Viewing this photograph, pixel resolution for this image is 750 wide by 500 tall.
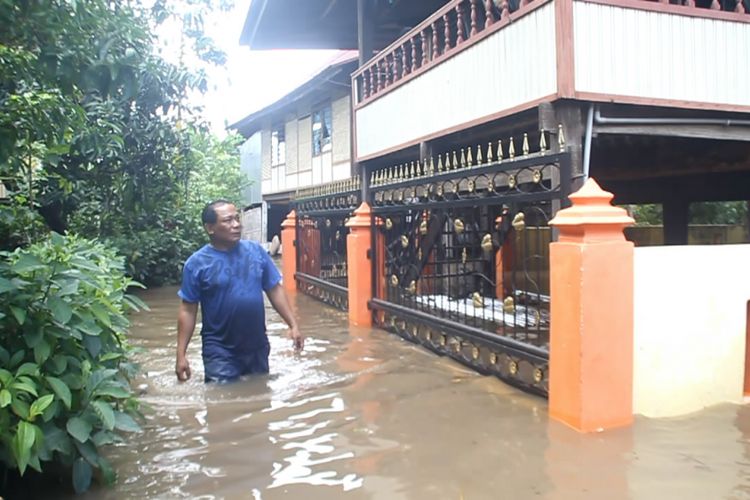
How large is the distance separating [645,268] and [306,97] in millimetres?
15525

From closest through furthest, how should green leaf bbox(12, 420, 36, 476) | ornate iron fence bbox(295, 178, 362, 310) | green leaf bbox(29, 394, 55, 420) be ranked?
green leaf bbox(12, 420, 36, 476) < green leaf bbox(29, 394, 55, 420) < ornate iron fence bbox(295, 178, 362, 310)

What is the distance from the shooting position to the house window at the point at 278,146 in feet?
70.6

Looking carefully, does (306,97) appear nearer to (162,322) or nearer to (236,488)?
(162,322)

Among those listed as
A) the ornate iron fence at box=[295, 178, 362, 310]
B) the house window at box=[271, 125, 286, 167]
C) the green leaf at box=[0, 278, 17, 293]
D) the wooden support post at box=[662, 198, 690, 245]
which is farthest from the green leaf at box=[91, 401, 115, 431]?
the house window at box=[271, 125, 286, 167]

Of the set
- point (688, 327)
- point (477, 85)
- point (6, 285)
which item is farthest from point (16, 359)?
point (477, 85)

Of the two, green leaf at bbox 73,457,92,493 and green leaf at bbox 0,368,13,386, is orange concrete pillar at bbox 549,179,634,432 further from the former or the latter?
green leaf at bbox 0,368,13,386

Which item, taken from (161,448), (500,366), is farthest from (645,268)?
(161,448)

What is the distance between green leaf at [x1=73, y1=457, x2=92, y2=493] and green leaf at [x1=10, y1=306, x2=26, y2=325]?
0.69 metres

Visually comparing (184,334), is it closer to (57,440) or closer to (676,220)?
(57,440)

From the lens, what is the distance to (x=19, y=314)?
8.68 ft

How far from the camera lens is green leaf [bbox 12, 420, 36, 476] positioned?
Result: 2.40 m

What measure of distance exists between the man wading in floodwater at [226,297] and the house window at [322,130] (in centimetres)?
1313

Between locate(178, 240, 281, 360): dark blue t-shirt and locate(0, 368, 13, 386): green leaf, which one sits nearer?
locate(0, 368, 13, 386): green leaf

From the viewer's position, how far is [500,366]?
16.8 ft
